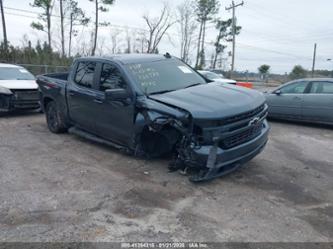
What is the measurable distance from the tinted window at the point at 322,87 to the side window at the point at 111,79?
6464mm

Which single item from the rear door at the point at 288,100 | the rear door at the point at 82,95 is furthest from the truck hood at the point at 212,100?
the rear door at the point at 288,100

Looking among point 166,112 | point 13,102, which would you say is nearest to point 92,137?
point 166,112

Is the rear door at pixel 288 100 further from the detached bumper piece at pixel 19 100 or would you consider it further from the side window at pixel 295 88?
the detached bumper piece at pixel 19 100

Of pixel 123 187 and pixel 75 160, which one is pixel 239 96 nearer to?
pixel 123 187

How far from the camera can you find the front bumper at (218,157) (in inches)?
171

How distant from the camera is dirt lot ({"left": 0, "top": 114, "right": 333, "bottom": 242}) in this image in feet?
11.2

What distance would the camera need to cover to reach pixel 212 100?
471 centimetres

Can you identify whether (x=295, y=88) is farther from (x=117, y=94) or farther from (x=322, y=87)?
(x=117, y=94)

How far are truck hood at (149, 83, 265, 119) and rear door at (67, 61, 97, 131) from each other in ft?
5.26

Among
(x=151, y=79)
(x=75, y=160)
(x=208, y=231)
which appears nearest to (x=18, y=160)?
(x=75, y=160)

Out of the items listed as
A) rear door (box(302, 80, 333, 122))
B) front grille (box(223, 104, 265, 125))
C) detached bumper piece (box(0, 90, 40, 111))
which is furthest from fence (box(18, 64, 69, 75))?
front grille (box(223, 104, 265, 125))

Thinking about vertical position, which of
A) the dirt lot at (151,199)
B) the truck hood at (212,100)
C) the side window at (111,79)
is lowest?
the dirt lot at (151,199)

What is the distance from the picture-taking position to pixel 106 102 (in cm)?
568

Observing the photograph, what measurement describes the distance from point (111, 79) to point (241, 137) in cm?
252
